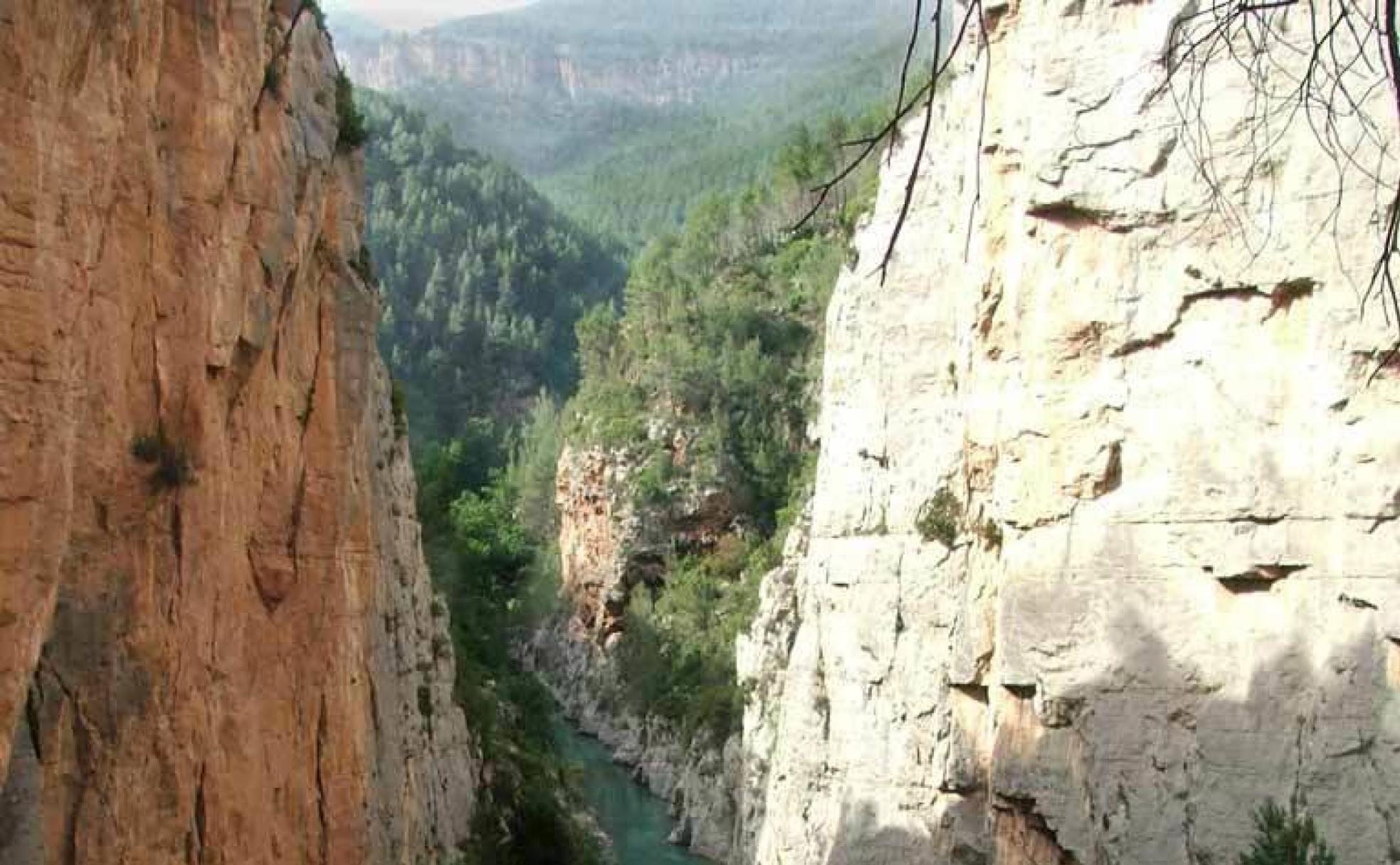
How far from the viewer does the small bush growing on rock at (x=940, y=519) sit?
1969 cm

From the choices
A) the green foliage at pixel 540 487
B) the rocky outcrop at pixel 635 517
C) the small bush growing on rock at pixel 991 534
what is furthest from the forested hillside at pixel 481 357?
the small bush growing on rock at pixel 991 534

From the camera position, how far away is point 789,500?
138ft

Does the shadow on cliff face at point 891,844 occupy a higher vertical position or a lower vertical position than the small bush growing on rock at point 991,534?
lower

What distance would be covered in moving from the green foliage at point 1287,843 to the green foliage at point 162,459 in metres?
9.27

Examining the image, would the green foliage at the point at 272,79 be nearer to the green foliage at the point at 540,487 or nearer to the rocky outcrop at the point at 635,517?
the rocky outcrop at the point at 635,517

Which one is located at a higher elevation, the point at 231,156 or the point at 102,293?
the point at 231,156

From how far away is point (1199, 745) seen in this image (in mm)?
13875

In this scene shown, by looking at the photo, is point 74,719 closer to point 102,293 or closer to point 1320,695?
point 102,293

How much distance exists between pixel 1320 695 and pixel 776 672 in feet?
50.8

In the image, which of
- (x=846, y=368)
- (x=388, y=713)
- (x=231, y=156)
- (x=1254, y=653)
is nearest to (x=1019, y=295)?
(x=1254, y=653)

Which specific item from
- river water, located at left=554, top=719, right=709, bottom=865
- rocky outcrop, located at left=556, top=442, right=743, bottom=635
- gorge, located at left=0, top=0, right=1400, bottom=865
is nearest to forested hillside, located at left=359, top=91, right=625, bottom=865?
gorge, located at left=0, top=0, right=1400, bottom=865

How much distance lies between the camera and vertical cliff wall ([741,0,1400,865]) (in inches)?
525

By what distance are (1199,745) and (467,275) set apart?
6947cm

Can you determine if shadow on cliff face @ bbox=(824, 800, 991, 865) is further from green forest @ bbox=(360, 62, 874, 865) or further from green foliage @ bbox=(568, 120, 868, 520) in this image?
green foliage @ bbox=(568, 120, 868, 520)
